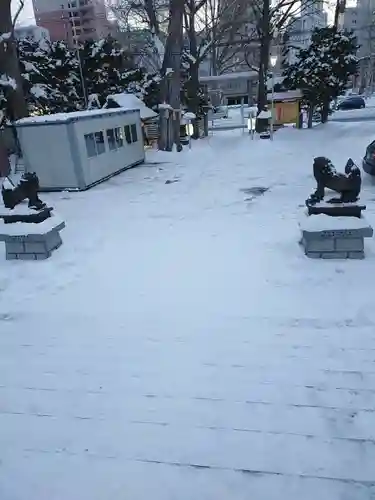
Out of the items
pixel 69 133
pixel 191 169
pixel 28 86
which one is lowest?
pixel 191 169

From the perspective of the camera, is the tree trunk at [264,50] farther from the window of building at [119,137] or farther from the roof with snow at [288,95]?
the window of building at [119,137]

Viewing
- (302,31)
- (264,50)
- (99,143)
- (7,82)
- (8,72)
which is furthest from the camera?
(302,31)

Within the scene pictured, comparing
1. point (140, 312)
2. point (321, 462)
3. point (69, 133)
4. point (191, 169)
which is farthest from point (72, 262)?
point (191, 169)

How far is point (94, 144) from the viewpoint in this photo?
10.4 metres

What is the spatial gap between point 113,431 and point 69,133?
325 inches

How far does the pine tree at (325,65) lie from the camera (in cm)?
1741

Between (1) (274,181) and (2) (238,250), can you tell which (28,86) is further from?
(2) (238,250)

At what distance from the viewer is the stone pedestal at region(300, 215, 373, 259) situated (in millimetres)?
4355

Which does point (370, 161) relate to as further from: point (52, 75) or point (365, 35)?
point (365, 35)

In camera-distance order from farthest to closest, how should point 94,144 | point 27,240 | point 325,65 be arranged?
point 325,65 → point 94,144 → point 27,240

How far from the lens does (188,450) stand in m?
2.27

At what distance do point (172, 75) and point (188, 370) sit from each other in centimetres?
1387

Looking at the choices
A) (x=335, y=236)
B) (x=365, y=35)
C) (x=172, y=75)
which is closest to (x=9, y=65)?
(x=172, y=75)

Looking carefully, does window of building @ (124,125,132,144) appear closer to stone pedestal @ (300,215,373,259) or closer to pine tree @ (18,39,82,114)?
pine tree @ (18,39,82,114)
